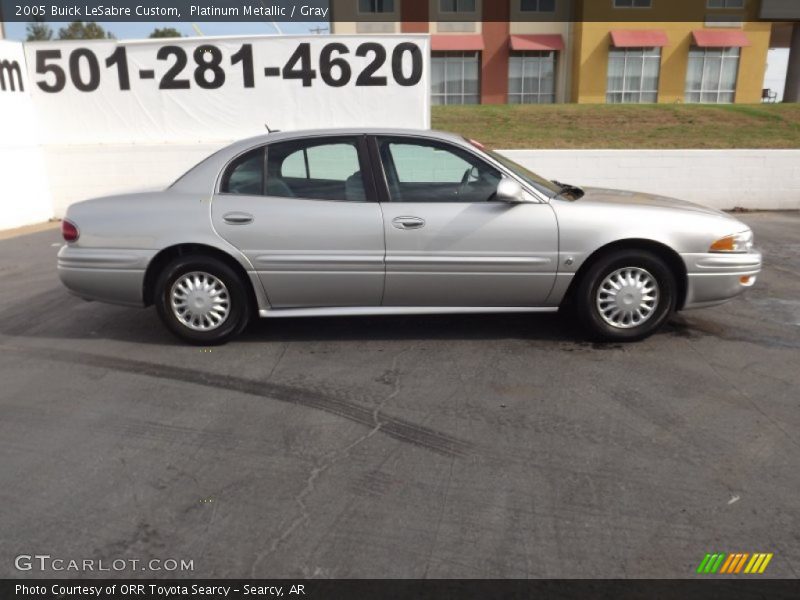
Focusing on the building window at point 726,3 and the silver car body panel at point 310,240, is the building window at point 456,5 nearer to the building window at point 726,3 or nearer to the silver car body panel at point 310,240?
the building window at point 726,3

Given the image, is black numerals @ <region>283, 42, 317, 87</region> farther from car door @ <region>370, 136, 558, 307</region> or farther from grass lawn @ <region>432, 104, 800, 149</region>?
car door @ <region>370, 136, 558, 307</region>

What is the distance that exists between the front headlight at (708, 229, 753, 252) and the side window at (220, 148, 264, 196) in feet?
10.9

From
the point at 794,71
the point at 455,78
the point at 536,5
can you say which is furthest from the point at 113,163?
the point at 794,71

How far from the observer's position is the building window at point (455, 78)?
29.9 m

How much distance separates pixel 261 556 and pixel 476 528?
0.89 m

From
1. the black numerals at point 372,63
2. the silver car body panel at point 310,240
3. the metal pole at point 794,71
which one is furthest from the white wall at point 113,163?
the metal pole at point 794,71

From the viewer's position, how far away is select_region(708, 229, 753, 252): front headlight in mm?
4797

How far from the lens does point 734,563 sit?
2.56 metres

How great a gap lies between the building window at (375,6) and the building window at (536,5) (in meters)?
5.86

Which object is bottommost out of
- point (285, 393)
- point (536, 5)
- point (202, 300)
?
point (285, 393)

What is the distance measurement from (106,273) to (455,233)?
261 cm

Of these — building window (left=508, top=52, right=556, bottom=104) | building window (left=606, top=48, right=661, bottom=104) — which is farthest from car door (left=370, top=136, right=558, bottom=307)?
building window (left=508, top=52, right=556, bottom=104)

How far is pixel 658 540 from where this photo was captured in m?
2.70

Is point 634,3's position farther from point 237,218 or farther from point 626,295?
point 237,218
